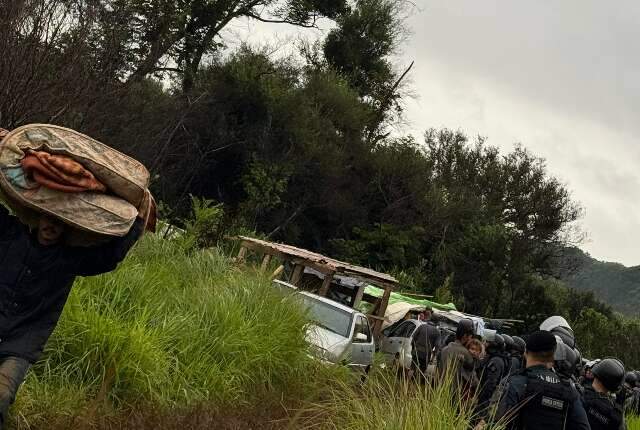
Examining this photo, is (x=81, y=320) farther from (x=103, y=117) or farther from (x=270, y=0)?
(x=270, y=0)

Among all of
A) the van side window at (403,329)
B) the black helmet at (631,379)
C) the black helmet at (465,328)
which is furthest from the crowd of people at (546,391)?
the van side window at (403,329)

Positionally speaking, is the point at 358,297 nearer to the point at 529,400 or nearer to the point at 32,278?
the point at 529,400

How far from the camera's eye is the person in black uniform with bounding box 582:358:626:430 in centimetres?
532

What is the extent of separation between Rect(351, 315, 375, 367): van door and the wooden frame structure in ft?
5.71

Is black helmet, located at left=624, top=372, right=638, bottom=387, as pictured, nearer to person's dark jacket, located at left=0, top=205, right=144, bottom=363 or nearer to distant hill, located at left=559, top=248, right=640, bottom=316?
person's dark jacket, located at left=0, top=205, right=144, bottom=363

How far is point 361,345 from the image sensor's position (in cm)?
1272

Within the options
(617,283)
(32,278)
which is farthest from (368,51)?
(617,283)

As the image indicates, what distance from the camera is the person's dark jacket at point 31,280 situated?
3828mm

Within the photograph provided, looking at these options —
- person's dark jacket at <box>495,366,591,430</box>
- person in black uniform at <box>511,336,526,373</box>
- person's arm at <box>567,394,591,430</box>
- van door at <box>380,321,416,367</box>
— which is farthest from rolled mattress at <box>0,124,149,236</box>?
van door at <box>380,321,416,367</box>

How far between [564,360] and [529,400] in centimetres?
194

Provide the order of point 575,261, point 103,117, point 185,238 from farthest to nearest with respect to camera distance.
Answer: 1. point 575,261
2. point 103,117
3. point 185,238

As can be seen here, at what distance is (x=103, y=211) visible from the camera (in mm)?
3988

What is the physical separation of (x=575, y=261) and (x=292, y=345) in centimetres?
3663

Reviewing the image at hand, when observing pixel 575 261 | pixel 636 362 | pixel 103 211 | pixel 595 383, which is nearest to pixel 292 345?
pixel 595 383
